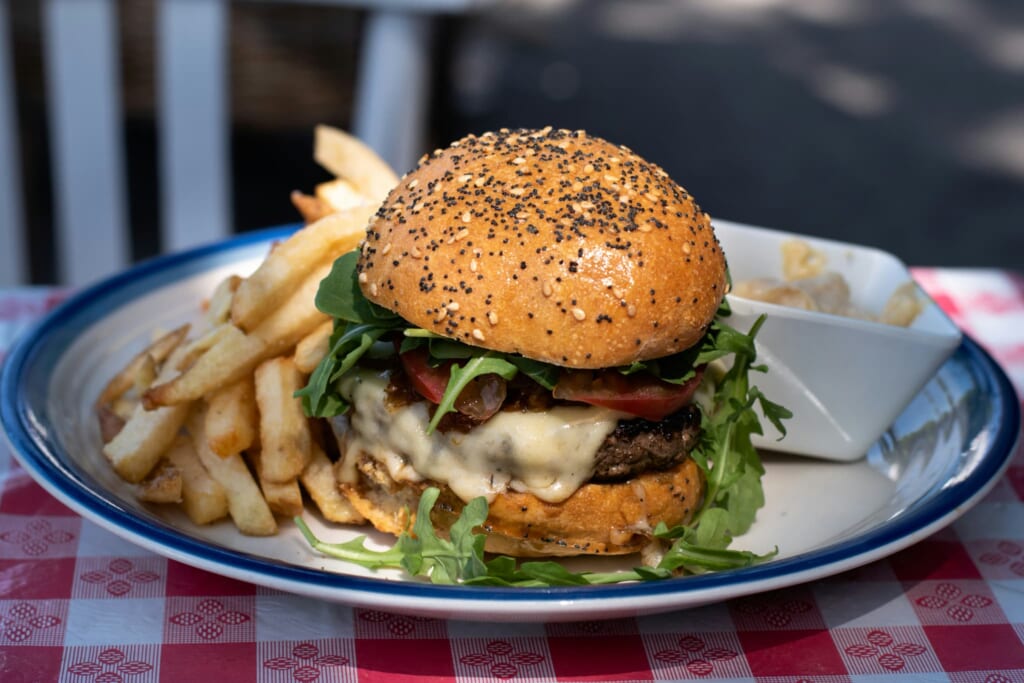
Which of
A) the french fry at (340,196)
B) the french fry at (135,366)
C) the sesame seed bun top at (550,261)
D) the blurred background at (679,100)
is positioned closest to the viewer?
the sesame seed bun top at (550,261)

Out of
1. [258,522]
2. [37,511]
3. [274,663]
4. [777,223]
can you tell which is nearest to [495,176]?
[258,522]

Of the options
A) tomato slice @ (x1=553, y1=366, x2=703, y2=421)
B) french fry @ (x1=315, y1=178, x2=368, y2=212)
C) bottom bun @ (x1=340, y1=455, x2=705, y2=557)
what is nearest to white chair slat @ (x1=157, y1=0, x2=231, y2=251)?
french fry @ (x1=315, y1=178, x2=368, y2=212)

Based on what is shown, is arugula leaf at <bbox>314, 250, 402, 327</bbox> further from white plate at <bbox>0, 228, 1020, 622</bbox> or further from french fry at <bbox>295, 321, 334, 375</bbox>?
white plate at <bbox>0, 228, 1020, 622</bbox>

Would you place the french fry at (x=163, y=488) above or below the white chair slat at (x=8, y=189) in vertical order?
above

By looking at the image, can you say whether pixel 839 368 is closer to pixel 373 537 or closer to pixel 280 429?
pixel 373 537

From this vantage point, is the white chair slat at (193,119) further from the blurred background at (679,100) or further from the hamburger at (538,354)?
the hamburger at (538,354)

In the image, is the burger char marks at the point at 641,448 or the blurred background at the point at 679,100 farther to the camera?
the blurred background at the point at 679,100

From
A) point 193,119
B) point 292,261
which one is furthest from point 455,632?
point 193,119

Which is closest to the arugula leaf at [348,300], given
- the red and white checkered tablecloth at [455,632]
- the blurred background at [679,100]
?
the red and white checkered tablecloth at [455,632]
